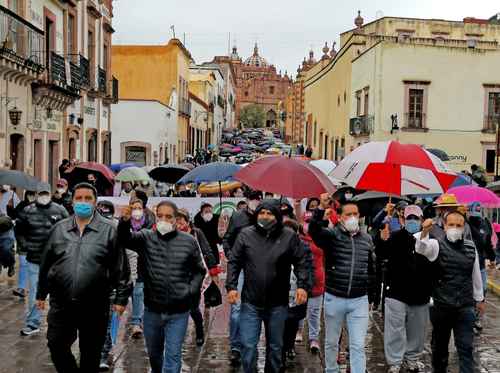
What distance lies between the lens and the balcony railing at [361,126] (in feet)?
107

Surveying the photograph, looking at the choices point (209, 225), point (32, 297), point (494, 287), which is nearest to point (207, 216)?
point (209, 225)

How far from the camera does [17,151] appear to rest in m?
18.0

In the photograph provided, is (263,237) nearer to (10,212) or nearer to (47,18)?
(10,212)

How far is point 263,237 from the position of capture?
618 cm

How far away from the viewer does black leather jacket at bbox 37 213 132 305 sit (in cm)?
570

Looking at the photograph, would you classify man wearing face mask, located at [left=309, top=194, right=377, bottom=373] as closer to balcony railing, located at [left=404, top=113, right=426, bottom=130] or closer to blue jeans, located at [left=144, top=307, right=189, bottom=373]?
blue jeans, located at [left=144, top=307, right=189, bottom=373]

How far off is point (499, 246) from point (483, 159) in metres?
19.0

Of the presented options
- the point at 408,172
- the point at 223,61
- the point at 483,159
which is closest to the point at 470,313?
the point at 408,172

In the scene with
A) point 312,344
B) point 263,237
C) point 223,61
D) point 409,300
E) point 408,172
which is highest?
point 223,61

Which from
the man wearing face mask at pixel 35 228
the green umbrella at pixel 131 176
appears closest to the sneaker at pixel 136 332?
the man wearing face mask at pixel 35 228

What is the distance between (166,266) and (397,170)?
283 centimetres

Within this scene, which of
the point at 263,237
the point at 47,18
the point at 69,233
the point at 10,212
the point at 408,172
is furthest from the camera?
the point at 47,18

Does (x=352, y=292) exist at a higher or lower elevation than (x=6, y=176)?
lower

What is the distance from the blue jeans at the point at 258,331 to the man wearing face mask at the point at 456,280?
1363mm
